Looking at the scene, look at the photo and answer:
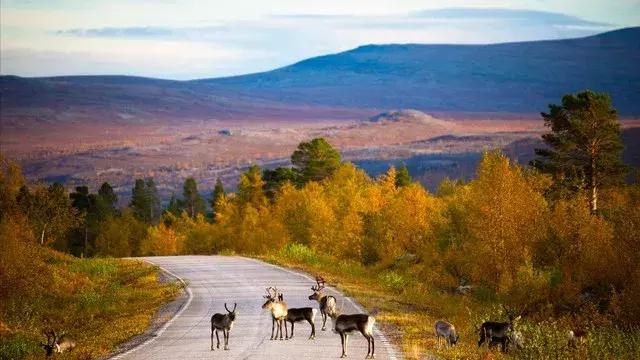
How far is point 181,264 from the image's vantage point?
54.1 m

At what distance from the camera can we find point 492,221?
4066 cm

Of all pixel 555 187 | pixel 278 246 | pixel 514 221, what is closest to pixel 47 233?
pixel 278 246

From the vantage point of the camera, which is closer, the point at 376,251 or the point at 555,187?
the point at 555,187

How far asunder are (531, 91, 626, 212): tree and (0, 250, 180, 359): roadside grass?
2650 cm

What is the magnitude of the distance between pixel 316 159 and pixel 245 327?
70.2m

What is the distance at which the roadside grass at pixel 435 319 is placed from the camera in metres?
23.2

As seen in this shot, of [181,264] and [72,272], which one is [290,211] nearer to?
[181,264]

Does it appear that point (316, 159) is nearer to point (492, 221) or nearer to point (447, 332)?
point (492, 221)

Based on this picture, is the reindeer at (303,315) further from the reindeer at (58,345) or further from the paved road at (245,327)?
the reindeer at (58,345)

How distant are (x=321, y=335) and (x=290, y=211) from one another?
176ft

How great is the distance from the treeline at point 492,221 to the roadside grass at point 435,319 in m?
2.14

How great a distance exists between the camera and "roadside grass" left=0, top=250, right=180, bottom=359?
27234 mm

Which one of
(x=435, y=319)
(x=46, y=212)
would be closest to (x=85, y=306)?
(x=435, y=319)

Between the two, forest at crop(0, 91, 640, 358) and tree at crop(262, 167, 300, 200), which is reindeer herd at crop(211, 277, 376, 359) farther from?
tree at crop(262, 167, 300, 200)
